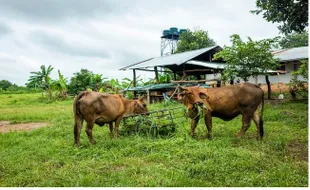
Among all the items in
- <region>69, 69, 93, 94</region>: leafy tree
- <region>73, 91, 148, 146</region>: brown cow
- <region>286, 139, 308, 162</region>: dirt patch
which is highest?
<region>69, 69, 93, 94</region>: leafy tree

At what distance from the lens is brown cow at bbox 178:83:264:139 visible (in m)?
6.30

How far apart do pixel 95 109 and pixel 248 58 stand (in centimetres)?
849

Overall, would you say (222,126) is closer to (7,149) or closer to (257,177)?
(257,177)

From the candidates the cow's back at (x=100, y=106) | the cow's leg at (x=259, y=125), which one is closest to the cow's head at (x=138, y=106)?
the cow's back at (x=100, y=106)

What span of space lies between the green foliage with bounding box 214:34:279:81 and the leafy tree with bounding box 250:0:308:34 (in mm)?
1119

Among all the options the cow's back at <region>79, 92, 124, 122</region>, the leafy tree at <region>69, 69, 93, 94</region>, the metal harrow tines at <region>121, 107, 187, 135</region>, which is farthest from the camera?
the leafy tree at <region>69, 69, 93, 94</region>

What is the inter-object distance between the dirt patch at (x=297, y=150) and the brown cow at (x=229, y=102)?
678mm

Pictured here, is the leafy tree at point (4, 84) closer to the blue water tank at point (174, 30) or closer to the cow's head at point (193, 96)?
the blue water tank at point (174, 30)

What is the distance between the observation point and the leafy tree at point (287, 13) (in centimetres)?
1026

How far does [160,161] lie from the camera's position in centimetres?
481

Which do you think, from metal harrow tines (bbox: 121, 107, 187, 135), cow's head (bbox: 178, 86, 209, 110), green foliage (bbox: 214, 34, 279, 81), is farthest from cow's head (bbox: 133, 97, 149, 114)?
green foliage (bbox: 214, 34, 279, 81)

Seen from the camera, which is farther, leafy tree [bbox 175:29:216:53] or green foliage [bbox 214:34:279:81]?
leafy tree [bbox 175:29:216:53]

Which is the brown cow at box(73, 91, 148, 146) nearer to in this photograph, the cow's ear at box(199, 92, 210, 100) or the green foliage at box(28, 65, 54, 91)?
the cow's ear at box(199, 92, 210, 100)

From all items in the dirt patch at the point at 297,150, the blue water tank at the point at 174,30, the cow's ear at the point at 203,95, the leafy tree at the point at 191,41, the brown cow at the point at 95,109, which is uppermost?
the blue water tank at the point at 174,30
